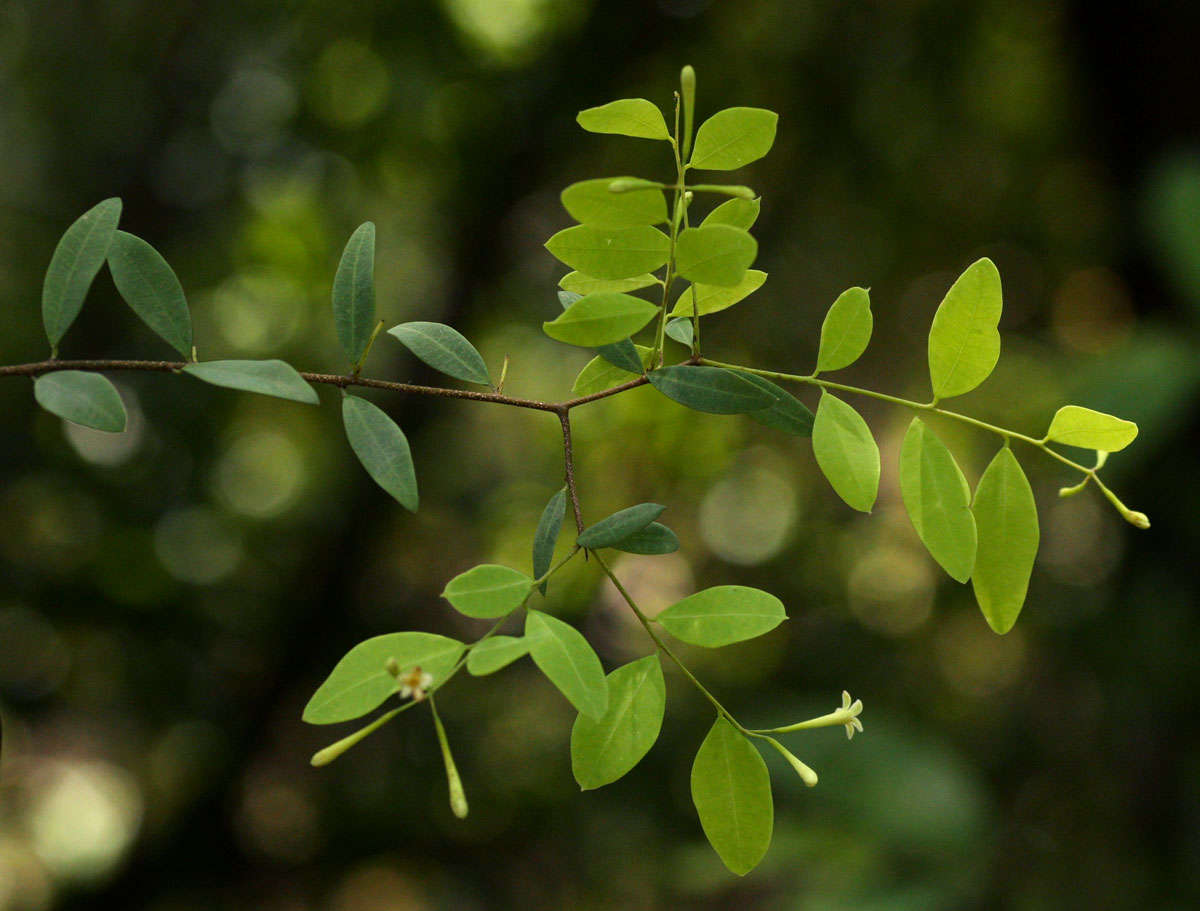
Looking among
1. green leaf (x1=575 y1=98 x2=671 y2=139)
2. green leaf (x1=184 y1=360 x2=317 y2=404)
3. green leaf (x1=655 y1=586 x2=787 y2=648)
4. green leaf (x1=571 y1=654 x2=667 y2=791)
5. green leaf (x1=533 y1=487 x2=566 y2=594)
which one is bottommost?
green leaf (x1=571 y1=654 x2=667 y2=791)

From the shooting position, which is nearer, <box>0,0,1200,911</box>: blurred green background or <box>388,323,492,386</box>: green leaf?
<box>388,323,492,386</box>: green leaf

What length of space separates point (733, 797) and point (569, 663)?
7cm

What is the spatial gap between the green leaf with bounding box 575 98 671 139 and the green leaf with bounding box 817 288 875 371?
8 centimetres

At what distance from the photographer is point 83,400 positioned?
0.79ft

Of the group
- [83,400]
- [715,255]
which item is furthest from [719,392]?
[83,400]

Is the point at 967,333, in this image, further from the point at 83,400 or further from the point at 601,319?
the point at 83,400

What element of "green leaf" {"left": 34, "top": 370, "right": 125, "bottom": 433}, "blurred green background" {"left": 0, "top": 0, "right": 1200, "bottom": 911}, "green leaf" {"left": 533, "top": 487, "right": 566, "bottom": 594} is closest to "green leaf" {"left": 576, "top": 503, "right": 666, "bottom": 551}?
"green leaf" {"left": 533, "top": 487, "right": 566, "bottom": 594}

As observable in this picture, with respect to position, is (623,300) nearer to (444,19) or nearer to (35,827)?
(444,19)

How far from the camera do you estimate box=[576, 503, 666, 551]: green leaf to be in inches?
10.6

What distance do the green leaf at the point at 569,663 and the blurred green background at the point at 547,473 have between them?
950 mm

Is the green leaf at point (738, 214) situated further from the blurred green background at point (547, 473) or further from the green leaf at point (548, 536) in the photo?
the blurred green background at point (547, 473)

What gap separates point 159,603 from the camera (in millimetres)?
1280

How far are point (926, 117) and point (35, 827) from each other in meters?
1.73

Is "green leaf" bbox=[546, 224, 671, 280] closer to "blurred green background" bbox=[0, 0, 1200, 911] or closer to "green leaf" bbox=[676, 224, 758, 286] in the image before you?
"green leaf" bbox=[676, 224, 758, 286]
